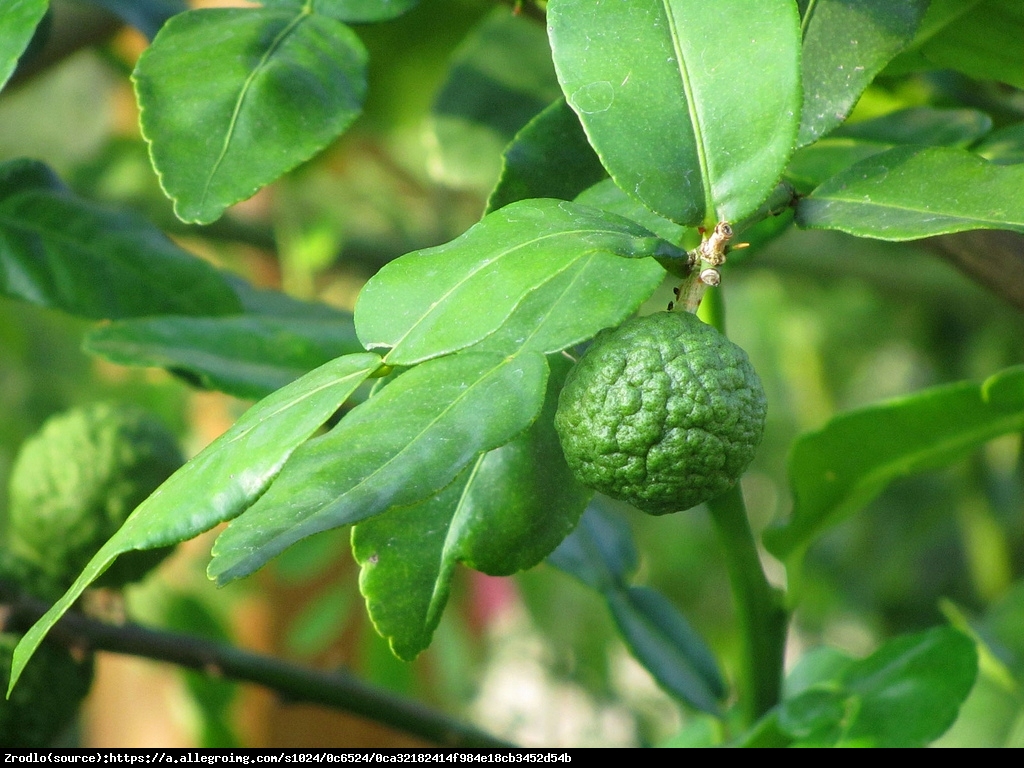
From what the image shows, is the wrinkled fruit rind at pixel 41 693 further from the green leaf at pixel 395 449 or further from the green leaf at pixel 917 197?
the green leaf at pixel 917 197

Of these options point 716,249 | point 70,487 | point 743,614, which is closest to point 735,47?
point 716,249

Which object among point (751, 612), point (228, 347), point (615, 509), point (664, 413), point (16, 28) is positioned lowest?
point (615, 509)

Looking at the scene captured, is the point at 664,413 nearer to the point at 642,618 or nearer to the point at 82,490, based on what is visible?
the point at 642,618

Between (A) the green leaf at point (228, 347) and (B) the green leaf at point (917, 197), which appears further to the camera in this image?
(A) the green leaf at point (228, 347)

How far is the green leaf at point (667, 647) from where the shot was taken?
0.74 metres

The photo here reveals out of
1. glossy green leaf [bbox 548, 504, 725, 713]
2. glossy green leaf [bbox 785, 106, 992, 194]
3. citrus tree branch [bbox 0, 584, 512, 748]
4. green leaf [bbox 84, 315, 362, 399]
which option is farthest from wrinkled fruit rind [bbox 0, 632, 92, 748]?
glossy green leaf [bbox 785, 106, 992, 194]

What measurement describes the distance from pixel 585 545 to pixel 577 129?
14.9 inches

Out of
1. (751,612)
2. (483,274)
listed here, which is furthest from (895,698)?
(483,274)

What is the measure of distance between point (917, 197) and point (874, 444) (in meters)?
0.28

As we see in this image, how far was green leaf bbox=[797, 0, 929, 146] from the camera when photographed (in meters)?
0.46

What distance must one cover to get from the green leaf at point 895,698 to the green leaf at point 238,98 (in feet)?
1.46

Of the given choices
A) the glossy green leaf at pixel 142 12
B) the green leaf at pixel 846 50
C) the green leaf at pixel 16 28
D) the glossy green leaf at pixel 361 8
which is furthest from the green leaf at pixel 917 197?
the glossy green leaf at pixel 142 12

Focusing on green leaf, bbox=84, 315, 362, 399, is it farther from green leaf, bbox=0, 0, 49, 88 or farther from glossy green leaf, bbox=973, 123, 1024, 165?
glossy green leaf, bbox=973, 123, 1024, 165

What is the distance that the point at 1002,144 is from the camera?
1.97ft
